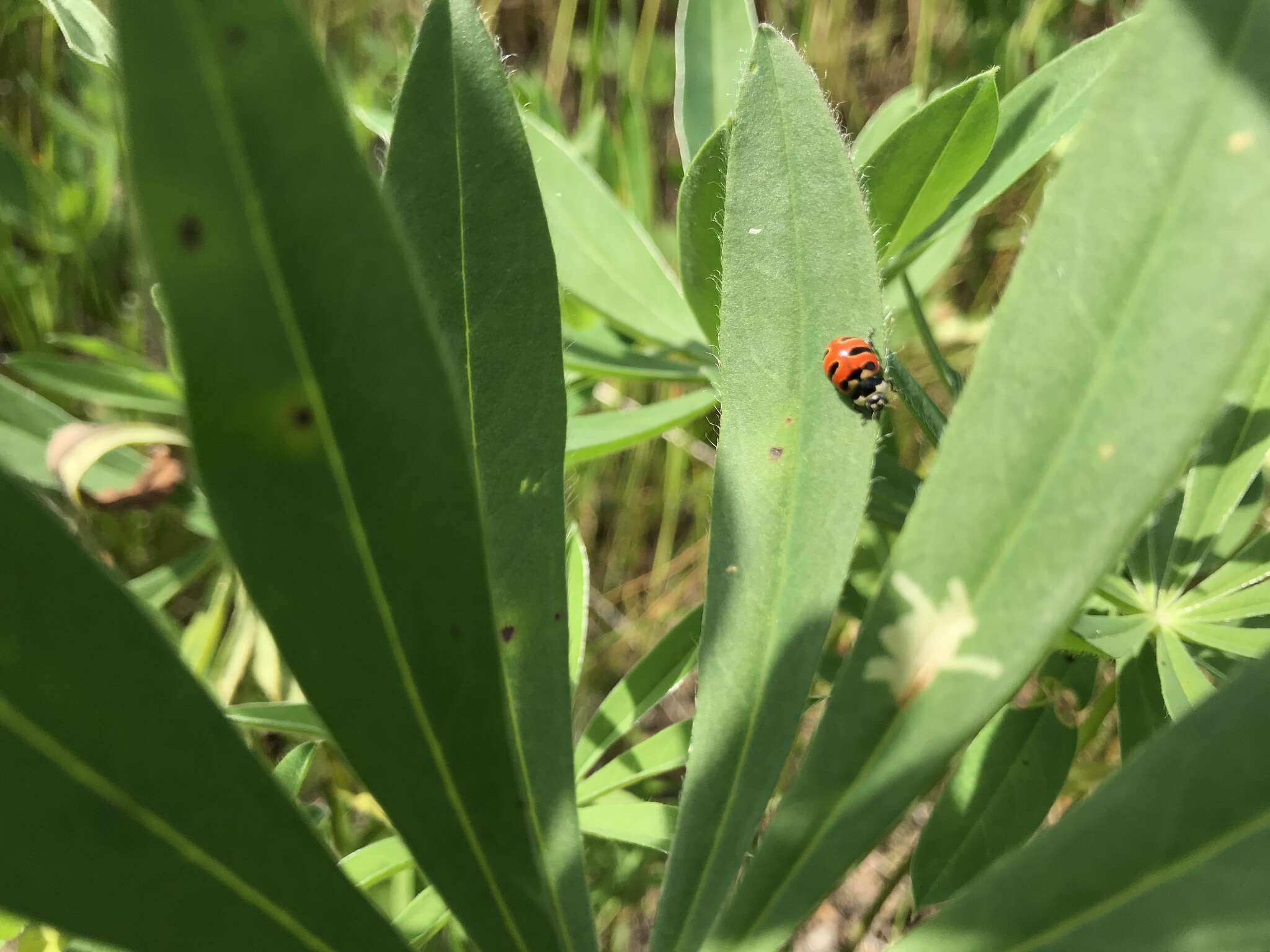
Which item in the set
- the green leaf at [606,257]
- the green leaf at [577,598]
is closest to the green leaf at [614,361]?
the green leaf at [606,257]

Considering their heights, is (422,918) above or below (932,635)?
below

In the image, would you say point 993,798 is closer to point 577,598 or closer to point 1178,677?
point 1178,677

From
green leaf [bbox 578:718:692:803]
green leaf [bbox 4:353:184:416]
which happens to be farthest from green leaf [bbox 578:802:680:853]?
green leaf [bbox 4:353:184:416]

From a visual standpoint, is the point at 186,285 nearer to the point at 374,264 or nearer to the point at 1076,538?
→ the point at 374,264

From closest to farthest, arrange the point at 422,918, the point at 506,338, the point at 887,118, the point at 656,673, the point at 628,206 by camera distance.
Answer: the point at 506,338, the point at 422,918, the point at 656,673, the point at 887,118, the point at 628,206

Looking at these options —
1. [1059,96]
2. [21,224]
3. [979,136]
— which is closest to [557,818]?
[979,136]

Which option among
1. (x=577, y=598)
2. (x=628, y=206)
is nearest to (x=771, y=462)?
(x=577, y=598)

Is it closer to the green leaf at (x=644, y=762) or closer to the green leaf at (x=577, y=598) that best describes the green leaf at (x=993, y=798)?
the green leaf at (x=644, y=762)
